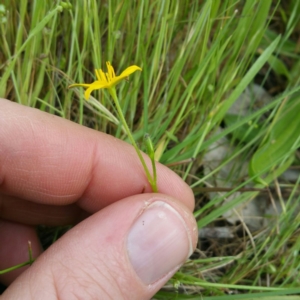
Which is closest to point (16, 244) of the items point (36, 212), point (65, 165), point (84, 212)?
point (36, 212)

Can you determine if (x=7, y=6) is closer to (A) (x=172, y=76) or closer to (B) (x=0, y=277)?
(A) (x=172, y=76)

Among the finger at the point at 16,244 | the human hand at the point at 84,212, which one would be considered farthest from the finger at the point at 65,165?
the finger at the point at 16,244

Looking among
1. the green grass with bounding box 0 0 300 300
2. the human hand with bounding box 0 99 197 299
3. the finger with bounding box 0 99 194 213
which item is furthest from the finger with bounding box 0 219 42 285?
the green grass with bounding box 0 0 300 300

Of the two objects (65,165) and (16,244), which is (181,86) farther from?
(16,244)

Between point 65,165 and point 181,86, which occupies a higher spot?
point 181,86

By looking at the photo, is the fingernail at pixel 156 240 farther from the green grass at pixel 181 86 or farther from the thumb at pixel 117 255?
the green grass at pixel 181 86

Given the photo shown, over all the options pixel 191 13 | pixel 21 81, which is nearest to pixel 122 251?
pixel 21 81

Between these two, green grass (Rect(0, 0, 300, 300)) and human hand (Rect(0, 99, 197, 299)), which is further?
green grass (Rect(0, 0, 300, 300))

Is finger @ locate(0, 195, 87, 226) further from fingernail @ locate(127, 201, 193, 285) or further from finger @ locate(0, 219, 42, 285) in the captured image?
fingernail @ locate(127, 201, 193, 285)

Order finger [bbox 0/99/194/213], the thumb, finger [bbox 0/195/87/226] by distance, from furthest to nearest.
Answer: finger [bbox 0/195/87/226] → finger [bbox 0/99/194/213] → the thumb
